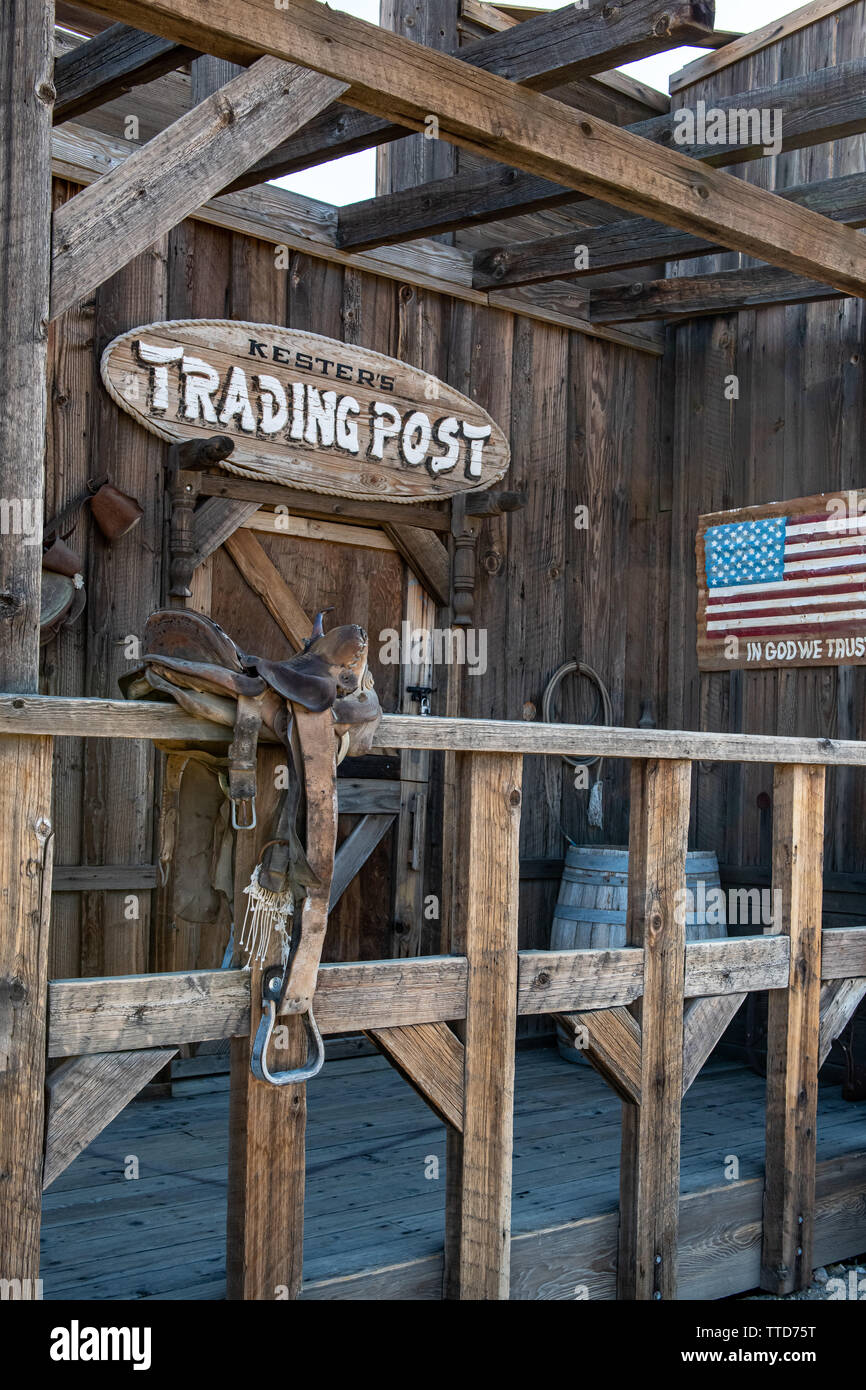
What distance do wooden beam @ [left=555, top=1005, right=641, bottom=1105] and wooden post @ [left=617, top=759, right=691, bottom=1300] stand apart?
0.03 m

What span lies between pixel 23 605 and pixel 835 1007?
2.82 metres

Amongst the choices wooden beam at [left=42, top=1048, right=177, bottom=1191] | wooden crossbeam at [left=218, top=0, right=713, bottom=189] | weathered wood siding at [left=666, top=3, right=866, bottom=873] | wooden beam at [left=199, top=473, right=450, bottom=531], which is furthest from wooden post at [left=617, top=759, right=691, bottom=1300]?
weathered wood siding at [left=666, top=3, right=866, bottom=873]

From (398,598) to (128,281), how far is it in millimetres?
1588

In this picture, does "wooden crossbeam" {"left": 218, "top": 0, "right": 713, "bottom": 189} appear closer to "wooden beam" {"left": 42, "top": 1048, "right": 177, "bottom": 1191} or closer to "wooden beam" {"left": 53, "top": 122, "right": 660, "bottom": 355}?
"wooden beam" {"left": 53, "top": 122, "right": 660, "bottom": 355}

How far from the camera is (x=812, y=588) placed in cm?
558

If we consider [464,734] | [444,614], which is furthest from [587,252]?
[464,734]

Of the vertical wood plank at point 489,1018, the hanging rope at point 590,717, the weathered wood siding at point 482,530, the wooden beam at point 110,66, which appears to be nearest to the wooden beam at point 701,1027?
the vertical wood plank at point 489,1018

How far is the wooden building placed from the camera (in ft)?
9.28

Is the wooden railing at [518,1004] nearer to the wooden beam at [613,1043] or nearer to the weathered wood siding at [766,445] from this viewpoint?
the wooden beam at [613,1043]

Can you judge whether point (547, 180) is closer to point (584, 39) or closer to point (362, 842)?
point (584, 39)

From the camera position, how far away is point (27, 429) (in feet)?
8.59

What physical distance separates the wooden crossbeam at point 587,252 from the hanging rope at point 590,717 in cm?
163

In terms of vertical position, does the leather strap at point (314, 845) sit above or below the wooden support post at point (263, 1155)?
above

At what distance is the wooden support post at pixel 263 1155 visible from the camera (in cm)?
280
